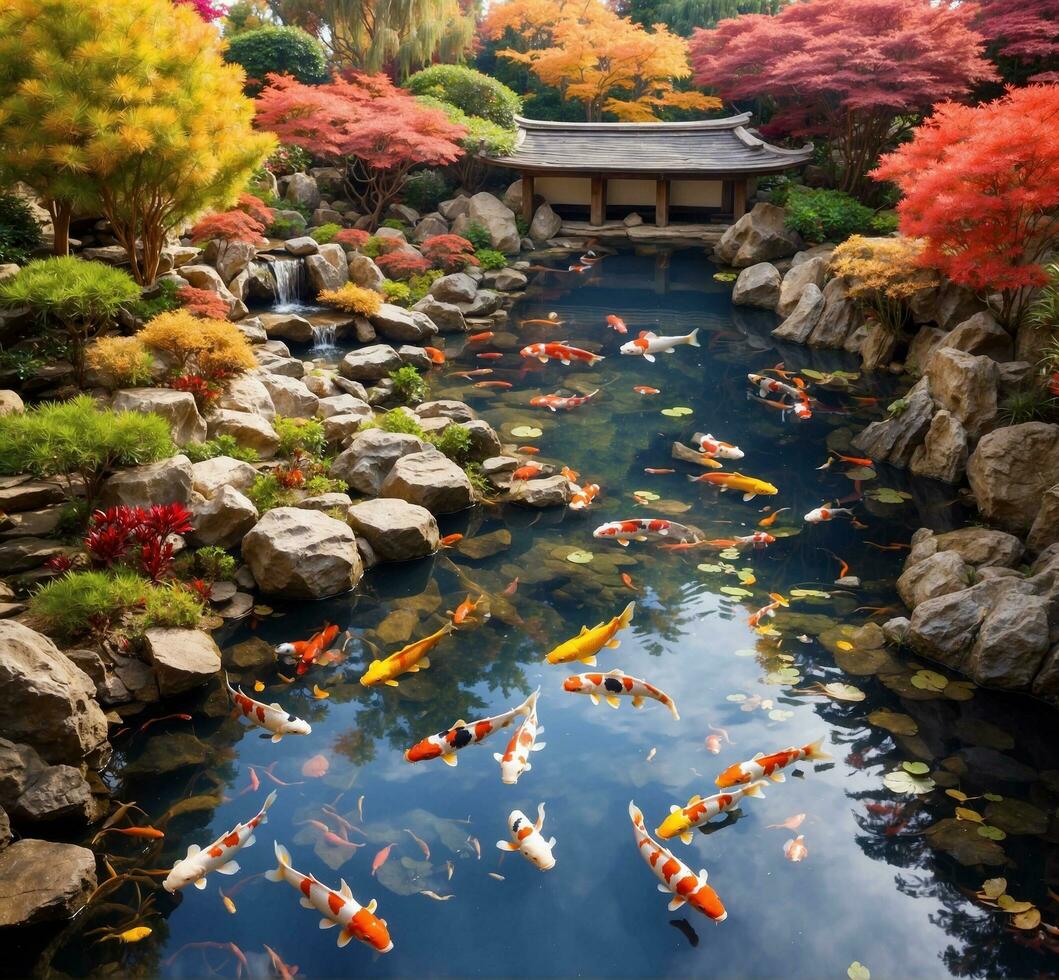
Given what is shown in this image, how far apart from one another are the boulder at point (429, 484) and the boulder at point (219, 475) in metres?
1.45

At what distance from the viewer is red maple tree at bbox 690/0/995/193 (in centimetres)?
1845

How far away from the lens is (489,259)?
1950cm

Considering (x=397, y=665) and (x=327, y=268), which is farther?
(x=327, y=268)

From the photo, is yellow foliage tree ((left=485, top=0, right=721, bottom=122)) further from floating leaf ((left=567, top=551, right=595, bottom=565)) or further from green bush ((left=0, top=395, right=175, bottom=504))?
green bush ((left=0, top=395, right=175, bottom=504))

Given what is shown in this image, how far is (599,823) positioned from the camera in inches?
220

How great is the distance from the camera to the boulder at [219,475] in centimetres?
837

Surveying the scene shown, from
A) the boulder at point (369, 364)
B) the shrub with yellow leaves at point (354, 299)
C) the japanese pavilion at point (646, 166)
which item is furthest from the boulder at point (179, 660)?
the japanese pavilion at point (646, 166)

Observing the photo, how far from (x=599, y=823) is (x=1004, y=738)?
3.14 meters

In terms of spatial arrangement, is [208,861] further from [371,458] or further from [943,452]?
[943,452]

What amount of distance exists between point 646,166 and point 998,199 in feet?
42.1

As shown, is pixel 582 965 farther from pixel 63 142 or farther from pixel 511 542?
pixel 63 142

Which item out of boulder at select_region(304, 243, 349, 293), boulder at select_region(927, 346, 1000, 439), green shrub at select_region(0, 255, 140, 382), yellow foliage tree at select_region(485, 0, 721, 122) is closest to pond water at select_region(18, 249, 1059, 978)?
boulder at select_region(927, 346, 1000, 439)

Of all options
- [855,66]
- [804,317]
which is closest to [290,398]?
[804,317]

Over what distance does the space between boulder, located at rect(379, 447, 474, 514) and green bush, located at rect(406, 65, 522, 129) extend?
16.7 m
